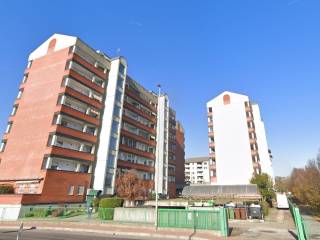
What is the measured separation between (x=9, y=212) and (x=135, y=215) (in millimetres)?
19161

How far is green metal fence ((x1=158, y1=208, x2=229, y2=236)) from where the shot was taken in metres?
19.2

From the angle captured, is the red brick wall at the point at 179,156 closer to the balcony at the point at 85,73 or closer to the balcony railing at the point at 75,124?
the balcony at the point at 85,73

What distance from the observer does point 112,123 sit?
50.5 m

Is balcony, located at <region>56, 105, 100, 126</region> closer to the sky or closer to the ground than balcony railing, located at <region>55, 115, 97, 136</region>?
closer to the sky

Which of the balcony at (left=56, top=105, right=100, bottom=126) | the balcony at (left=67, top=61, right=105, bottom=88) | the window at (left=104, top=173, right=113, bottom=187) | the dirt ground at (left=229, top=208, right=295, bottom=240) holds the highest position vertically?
the balcony at (left=67, top=61, right=105, bottom=88)

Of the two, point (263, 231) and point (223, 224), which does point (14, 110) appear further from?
point (263, 231)

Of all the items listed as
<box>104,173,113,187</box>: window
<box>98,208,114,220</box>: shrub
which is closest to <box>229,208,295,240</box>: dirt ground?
<box>98,208,114,220</box>: shrub

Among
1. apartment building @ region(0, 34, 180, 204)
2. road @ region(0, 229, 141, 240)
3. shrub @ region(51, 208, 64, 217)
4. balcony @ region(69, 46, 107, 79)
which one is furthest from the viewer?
balcony @ region(69, 46, 107, 79)

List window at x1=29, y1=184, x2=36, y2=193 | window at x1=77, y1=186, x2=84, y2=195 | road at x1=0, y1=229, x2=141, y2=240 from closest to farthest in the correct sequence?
road at x1=0, y1=229, x2=141, y2=240
window at x1=29, y1=184, x2=36, y2=193
window at x1=77, y1=186, x2=84, y2=195

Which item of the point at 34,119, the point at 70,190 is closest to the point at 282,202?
the point at 70,190

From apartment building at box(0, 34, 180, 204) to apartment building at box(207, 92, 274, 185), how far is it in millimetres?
20105

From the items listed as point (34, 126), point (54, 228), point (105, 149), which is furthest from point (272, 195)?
point (34, 126)

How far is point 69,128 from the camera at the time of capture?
42.1 m

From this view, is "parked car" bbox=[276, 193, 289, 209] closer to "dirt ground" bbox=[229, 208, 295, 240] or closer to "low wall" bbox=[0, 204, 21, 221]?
"dirt ground" bbox=[229, 208, 295, 240]
